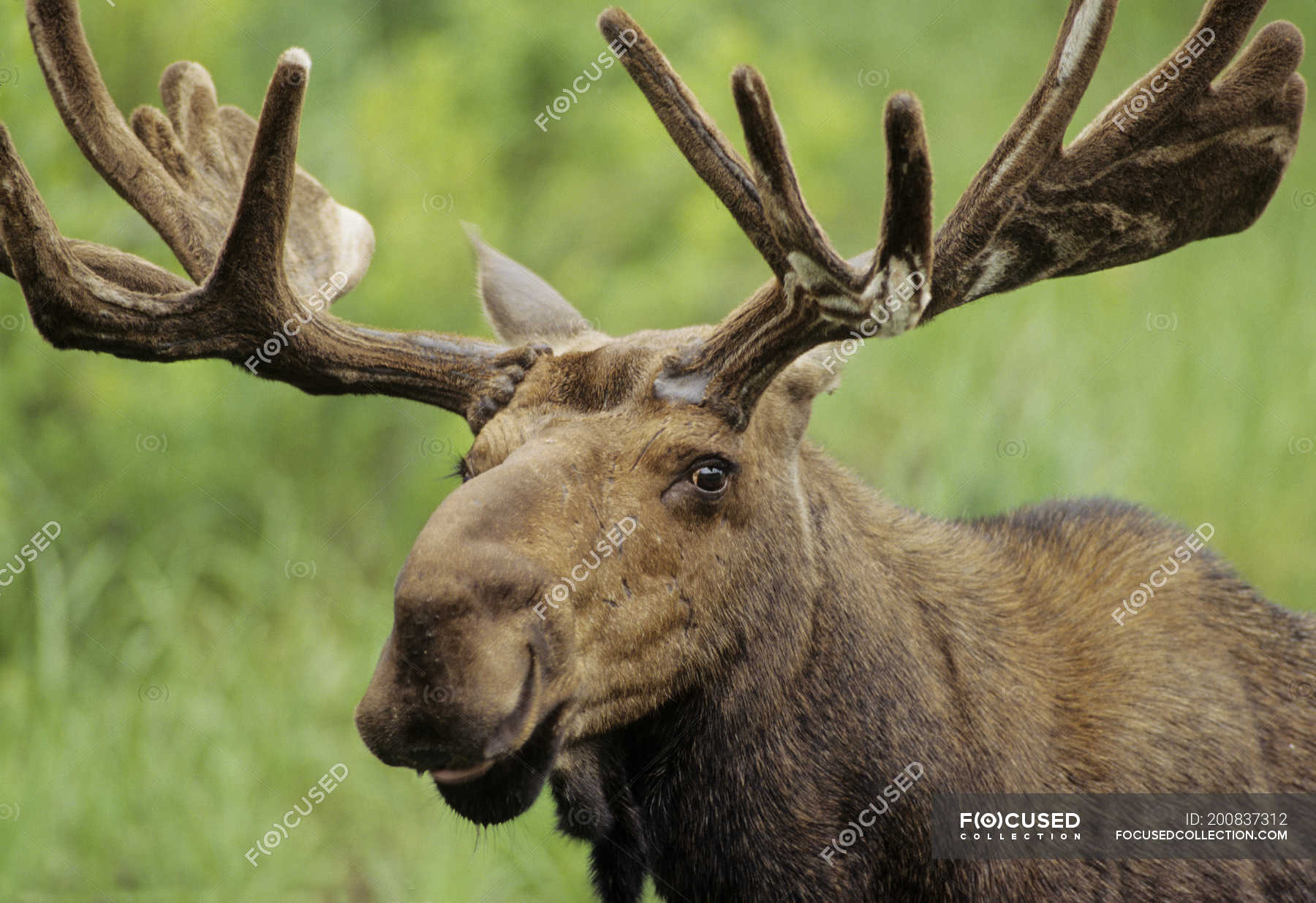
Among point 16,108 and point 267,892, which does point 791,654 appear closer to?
point 267,892

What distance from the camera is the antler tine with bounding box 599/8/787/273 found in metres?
2.57

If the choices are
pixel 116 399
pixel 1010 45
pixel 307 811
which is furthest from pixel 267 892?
pixel 1010 45

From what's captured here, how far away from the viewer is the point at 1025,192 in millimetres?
2648

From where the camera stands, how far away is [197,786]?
5004 mm

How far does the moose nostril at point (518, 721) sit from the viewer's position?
2.21 m

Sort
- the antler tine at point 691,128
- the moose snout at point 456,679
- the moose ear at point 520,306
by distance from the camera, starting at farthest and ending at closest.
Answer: the moose ear at point 520,306 → the antler tine at point 691,128 → the moose snout at point 456,679

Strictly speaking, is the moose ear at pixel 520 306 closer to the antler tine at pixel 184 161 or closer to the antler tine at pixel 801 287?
the antler tine at pixel 184 161

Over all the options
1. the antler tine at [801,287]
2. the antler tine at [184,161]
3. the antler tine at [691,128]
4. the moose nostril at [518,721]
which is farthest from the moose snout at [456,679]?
the antler tine at [184,161]

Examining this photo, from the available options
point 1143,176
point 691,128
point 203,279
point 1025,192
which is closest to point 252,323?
point 203,279

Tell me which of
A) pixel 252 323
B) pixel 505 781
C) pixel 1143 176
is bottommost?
pixel 505 781

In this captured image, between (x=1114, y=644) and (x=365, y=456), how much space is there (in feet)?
15.7

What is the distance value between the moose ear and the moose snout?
1.13 metres

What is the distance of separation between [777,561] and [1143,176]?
1.08 metres

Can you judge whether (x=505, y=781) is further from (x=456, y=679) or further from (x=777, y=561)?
(x=777, y=561)
